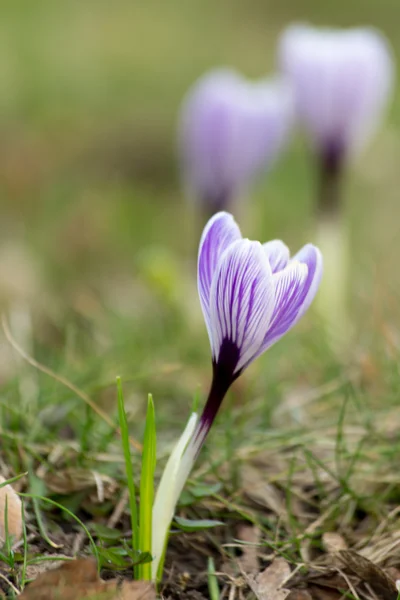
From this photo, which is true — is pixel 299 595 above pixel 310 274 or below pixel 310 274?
below

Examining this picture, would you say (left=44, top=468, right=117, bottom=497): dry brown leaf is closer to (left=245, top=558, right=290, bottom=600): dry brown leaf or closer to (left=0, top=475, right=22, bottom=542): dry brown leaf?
(left=0, top=475, right=22, bottom=542): dry brown leaf

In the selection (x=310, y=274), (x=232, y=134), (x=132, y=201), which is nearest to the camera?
(x=310, y=274)

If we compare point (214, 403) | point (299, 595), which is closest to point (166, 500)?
point (214, 403)

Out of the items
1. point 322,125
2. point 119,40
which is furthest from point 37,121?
point 322,125

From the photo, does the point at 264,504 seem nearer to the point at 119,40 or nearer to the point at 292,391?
the point at 292,391

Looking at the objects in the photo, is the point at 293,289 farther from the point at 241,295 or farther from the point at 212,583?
the point at 212,583

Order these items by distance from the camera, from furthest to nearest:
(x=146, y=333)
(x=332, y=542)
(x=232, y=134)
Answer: (x=232, y=134) < (x=146, y=333) < (x=332, y=542)

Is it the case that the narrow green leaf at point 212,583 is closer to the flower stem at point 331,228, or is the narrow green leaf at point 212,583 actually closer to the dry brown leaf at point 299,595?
the dry brown leaf at point 299,595
